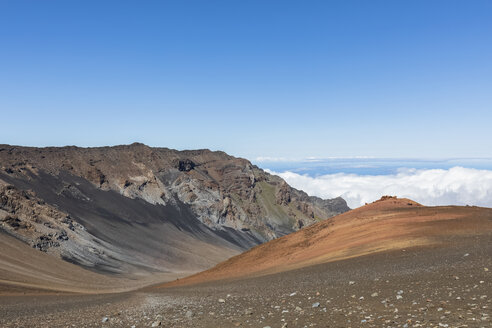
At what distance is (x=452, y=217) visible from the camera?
116ft

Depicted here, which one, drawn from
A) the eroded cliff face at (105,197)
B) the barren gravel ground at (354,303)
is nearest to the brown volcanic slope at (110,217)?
the eroded cliff face at (105,197)

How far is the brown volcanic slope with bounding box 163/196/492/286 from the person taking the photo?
97.7 ft

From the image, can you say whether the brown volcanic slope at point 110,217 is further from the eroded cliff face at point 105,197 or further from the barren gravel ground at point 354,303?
the barren gravel ground at point 354,303

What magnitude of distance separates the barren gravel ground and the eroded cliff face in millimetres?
81834

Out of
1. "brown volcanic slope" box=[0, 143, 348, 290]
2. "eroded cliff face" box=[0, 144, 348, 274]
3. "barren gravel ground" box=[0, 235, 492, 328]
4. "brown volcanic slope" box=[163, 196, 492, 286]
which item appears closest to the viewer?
"barren gravel ground" box=[0, 235, 492, 328]

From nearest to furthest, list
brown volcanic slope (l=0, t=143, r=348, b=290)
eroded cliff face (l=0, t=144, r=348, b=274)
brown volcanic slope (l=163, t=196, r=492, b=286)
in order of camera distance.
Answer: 1. brown volcanic slope (l=163, t=196, r=492, b=286)
2. brown volcanic slope (l=0, t=143, r=348, b=290)
3. eroded cliff face (l=0, t=144, r=348, b=274)

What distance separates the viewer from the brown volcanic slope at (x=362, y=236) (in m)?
29.8

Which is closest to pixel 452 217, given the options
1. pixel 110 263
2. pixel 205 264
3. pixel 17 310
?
pixel 17 310

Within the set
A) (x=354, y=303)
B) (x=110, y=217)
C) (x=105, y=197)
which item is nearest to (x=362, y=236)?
(x=354, y=303)

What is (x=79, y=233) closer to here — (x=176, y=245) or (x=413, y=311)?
(x=176, y=245)

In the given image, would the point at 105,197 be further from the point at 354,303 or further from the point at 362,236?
the point at 354,303

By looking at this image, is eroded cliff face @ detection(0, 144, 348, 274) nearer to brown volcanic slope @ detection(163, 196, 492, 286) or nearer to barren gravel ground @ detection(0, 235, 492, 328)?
brown volcanic slope @ detection(163, 196, 492, 286)

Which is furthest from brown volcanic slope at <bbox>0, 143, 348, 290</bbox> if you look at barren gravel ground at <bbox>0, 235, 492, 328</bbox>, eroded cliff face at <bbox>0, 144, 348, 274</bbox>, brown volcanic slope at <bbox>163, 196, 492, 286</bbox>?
barren gravel ground at <bbox>0, 235, 492, 328</bbox>

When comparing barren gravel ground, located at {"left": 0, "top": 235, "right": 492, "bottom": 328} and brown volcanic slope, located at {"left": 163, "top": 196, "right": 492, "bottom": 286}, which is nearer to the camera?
barren gravel ground, located at {"left": 0, "top": 235, "right": 492, "bottom": 328}
